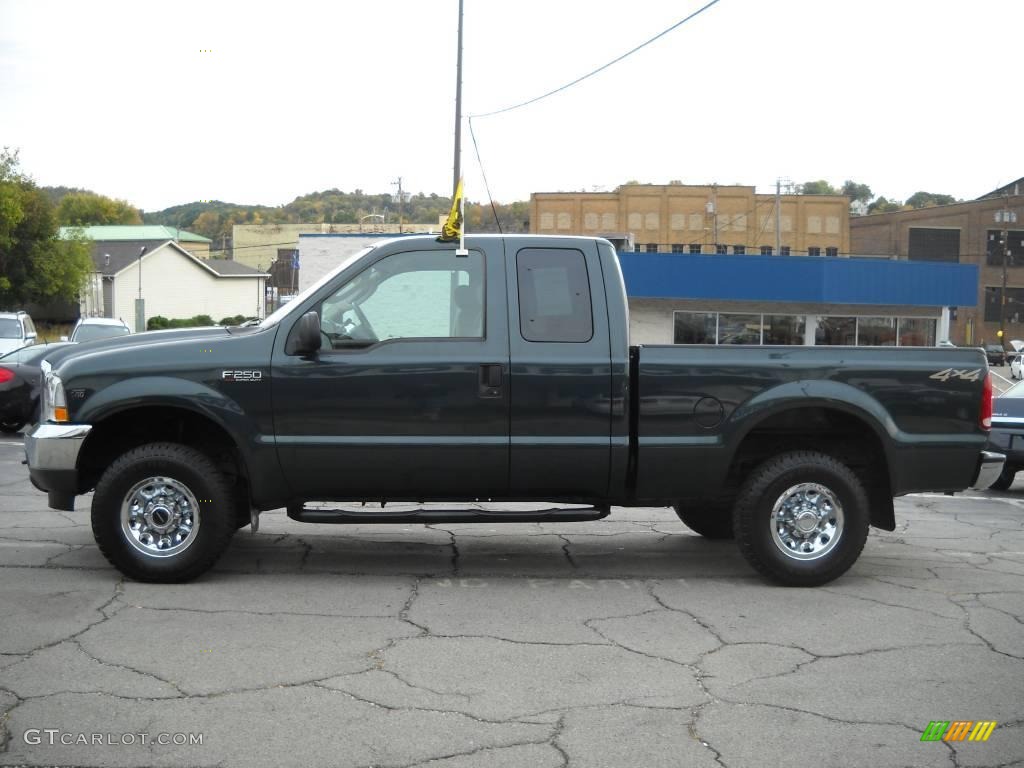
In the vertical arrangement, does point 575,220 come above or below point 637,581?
above

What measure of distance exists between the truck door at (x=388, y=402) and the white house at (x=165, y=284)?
65.2 meters

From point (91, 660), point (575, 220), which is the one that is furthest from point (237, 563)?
point (575, 220)

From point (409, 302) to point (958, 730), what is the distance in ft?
13.1

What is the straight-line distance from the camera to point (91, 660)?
5.21 meters

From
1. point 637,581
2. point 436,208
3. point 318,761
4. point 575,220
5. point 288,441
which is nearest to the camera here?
point 318,761

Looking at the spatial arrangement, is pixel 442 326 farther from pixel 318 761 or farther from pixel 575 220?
pixel 575 220

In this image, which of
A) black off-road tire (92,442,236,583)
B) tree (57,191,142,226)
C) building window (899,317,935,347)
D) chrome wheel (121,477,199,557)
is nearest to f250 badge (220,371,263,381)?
black off-road tire (92,442,236,583)

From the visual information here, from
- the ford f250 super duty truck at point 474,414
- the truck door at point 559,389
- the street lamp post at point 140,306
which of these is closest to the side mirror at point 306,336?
the ford f250 super duty truck at point 474,414

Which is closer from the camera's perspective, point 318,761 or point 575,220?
point 318,761

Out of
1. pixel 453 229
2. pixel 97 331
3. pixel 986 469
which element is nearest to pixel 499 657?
pixel 453 229

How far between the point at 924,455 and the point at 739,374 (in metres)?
1.34

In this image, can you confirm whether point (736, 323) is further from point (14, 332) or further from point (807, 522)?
point (807, 522)

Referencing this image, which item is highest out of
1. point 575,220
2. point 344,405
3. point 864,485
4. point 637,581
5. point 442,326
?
point 575,220

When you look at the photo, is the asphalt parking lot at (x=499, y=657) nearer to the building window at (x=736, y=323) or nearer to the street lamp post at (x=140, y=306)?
the building window at (x=736, y=323)
